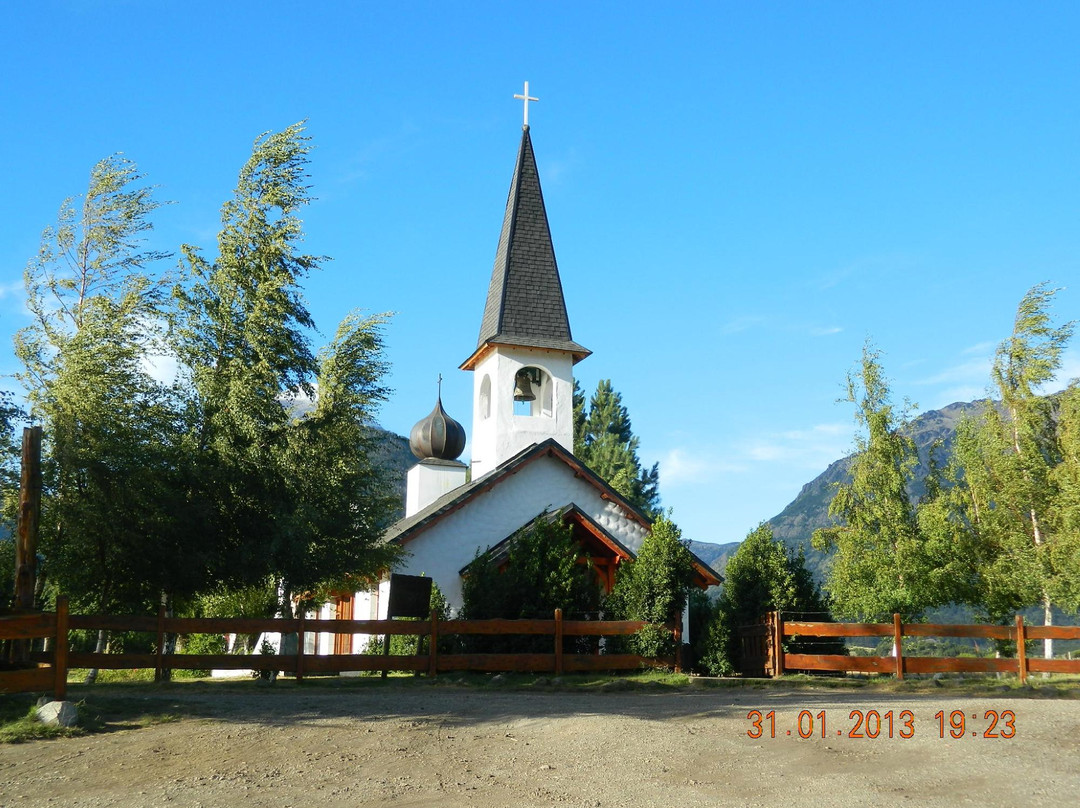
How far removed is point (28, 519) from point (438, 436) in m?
25.2

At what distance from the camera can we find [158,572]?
18031 mm

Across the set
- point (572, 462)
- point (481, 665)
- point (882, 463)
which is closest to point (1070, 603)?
point (882, 463)

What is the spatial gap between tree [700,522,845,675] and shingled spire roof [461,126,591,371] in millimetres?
8512

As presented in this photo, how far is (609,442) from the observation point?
6512cm

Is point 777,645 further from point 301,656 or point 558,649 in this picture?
point 301,656

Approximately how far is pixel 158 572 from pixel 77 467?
7.61 ft

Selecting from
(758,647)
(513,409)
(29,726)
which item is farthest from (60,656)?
(513,409)

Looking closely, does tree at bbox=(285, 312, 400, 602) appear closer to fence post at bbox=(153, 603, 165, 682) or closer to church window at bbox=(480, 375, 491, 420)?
fence post at bbox=(153, 603, 165, 682)

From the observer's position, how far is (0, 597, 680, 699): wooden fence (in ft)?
42.2

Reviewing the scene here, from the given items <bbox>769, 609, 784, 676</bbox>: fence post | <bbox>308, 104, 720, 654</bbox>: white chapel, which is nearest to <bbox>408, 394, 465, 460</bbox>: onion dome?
<bbox>308, 104, 720, 654</bbox>: white chapel

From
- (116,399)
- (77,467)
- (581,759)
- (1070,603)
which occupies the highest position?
(116,399)

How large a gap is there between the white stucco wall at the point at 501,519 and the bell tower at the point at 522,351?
74.4 inches

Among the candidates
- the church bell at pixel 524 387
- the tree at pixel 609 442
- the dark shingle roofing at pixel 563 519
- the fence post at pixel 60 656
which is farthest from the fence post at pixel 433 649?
the tree at pixel 609 442

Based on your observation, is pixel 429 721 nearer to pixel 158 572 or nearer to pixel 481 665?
pixel 481 665
